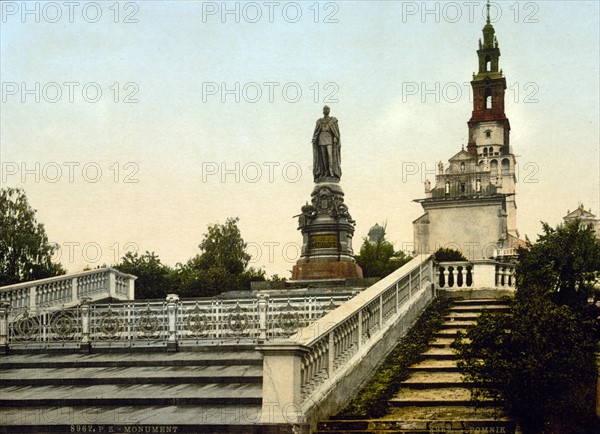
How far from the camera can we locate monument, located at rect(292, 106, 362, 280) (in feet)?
79.0

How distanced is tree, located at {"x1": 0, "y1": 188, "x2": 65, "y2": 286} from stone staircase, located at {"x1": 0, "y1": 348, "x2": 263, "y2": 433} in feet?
99.8

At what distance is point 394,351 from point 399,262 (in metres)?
26.7

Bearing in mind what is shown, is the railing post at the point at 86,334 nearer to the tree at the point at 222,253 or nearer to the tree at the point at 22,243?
the tree at the point at 22,243

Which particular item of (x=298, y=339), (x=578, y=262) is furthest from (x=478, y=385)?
(x=578, y=262)

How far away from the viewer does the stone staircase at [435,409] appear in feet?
30.6

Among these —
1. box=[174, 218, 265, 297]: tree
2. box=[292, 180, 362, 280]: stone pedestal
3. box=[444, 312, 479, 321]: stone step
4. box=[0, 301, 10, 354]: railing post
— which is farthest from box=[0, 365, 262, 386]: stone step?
box=[174, 218, 265, 297]: tree

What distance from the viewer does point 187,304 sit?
54.4 ft

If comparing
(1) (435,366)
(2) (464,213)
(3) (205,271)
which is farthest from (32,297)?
(2) (464,213)

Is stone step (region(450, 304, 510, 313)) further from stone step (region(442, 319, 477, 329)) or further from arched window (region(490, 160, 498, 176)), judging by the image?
arched window (region(490, 160, 498, 176))

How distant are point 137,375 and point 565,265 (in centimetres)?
903

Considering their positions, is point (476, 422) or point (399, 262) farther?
point (399, 262)

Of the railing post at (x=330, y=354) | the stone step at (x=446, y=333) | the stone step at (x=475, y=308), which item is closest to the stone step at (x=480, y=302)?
the stone step at (x=475, y=308)

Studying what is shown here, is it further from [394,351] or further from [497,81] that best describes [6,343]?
[497,81]

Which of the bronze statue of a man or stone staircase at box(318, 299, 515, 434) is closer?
stone staircase at box(318, 299, 515, 434)
